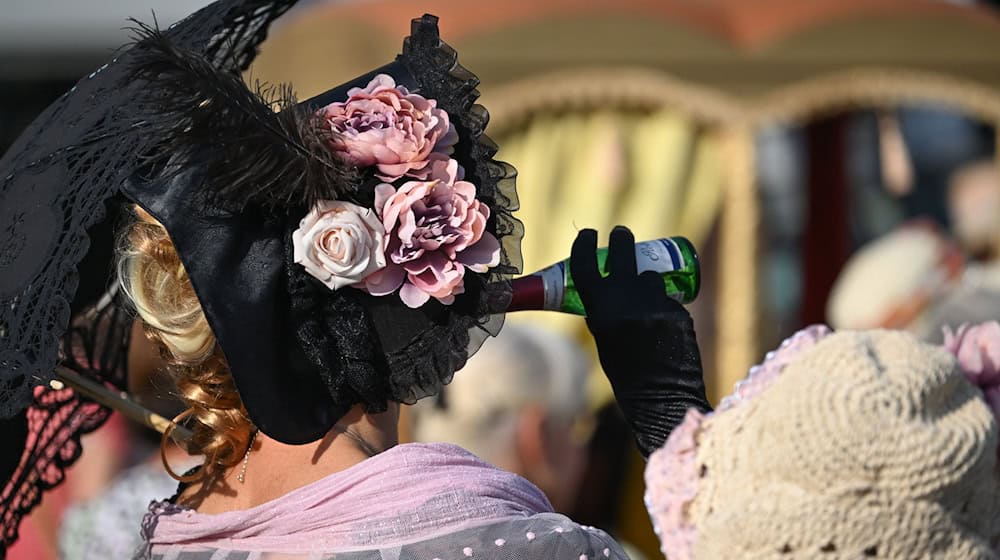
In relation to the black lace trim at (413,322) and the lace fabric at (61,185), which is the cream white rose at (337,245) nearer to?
the black lace trim at (413,322)

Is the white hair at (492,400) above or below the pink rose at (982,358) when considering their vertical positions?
below

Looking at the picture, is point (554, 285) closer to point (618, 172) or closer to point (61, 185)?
point (61, 185)

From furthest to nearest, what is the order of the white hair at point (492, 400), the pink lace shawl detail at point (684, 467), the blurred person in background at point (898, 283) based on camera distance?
the blurred person in background at point (898, 283), the white hair at point (492, 400), the pink lace shawl detail at point (684, 467)

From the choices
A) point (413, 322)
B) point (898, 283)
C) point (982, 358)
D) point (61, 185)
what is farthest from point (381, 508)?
point (898, 283)

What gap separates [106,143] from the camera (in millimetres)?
1313

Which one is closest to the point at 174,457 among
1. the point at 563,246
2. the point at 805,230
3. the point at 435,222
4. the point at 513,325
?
the point at 513,325

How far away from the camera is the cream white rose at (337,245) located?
1.25 m

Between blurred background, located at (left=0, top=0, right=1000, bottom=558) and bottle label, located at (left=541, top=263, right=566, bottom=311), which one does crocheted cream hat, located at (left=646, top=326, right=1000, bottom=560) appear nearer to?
bottle label, located at (left=541, top=263, right=566, bottom=311)

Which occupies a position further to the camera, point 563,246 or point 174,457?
point 563,246

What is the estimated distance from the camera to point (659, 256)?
4.59 feet

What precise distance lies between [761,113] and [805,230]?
0.64 m

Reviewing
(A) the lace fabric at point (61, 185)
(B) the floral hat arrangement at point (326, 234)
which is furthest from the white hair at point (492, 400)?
(B) the floral hat arrangement at point (326, 234)

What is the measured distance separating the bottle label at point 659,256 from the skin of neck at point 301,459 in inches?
11.4

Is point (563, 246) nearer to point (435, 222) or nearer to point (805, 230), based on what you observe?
point (805, 230)
